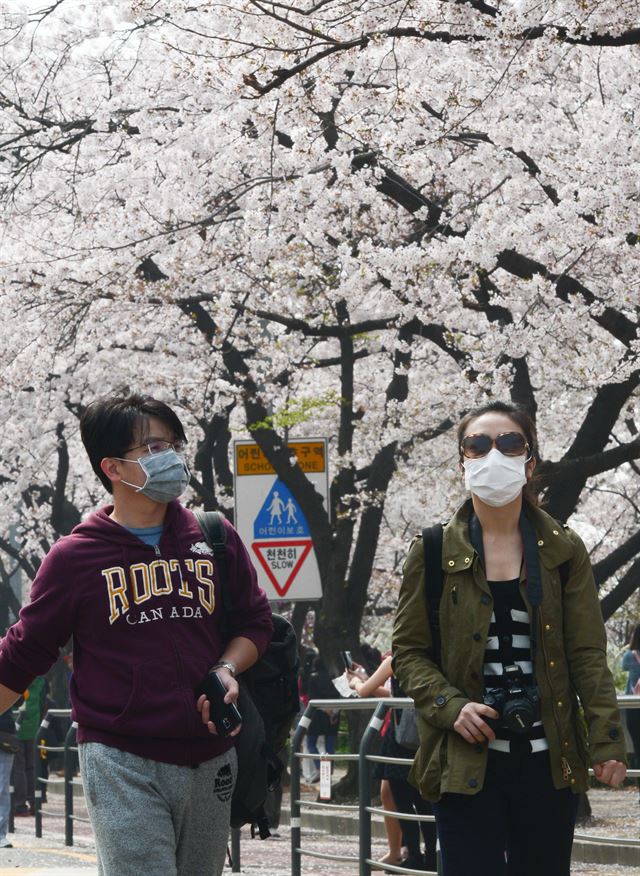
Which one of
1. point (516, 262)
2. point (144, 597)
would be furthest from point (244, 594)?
point (516, 262)

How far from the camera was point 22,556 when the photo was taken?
29.4m

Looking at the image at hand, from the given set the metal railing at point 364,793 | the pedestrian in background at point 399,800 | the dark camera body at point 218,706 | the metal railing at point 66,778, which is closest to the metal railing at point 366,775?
the metal railing at point 364,793

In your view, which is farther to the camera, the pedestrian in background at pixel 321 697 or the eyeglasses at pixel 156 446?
the pedestrian in background at pixel 321 697

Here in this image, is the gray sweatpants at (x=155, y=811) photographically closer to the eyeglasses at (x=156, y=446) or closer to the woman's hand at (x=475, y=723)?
the woman's hand at (x=475, y=723)

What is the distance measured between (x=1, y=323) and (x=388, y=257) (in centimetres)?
517

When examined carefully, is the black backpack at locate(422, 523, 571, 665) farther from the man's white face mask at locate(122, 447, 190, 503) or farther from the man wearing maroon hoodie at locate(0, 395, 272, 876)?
the man's white face mask at locate(122, 447, 190, 503)

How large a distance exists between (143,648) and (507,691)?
97cm

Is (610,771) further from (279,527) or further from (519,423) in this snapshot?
(279,527)

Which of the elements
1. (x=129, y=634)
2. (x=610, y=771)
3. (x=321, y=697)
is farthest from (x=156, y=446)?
(x=321, y=697)

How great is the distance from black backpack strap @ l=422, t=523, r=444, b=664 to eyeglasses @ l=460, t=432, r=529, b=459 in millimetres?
289

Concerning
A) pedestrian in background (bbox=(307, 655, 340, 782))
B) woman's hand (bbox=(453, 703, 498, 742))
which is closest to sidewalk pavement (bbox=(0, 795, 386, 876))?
pedestrian in background (bbox=(307, 655, 340, 782))

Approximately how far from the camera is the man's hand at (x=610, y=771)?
4.10m

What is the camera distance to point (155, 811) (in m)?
3.93

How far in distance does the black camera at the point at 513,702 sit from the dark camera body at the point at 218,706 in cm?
67
